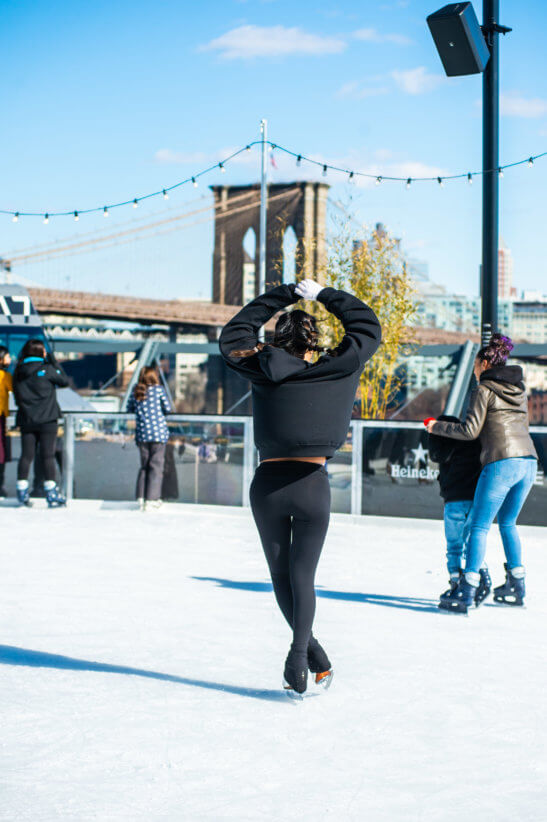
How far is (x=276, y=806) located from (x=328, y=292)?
5.31 ft

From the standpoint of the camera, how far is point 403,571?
20.6 feet

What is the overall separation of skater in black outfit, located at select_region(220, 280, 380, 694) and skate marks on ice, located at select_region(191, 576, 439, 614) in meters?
1.80

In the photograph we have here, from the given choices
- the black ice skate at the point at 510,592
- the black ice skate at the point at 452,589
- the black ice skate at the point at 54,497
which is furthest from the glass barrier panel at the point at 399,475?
the black ice skate at the point at 452,589

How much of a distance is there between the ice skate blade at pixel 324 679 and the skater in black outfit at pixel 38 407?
5.85m

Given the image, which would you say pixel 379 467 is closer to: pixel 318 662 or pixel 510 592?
pixel 510 592

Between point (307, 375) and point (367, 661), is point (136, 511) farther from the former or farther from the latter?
point (307, 375)

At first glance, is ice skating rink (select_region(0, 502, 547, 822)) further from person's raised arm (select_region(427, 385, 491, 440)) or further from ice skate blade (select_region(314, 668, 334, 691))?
person's raised arm (select_region(427, 385, 491, 440))

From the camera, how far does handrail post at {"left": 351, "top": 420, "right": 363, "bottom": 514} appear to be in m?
8.59

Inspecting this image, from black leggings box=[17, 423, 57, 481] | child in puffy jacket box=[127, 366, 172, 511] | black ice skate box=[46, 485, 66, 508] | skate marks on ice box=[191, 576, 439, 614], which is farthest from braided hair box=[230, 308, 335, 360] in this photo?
black ice skate box=[46, 485, 66, 508]

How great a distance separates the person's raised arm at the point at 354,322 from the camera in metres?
3.35

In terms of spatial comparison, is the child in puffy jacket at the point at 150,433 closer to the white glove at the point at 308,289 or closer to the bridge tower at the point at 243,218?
the white glove at the point at 308,289

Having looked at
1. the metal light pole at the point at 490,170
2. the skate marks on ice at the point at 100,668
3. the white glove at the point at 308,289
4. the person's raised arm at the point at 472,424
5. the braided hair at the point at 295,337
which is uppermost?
the metal light pole at the point at 490,170

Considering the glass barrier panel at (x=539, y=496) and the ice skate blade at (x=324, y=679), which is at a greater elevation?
the glass barrier panel at (x=539, y=496)

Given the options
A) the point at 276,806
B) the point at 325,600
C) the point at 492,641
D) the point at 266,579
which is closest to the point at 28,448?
the point at 266,579
